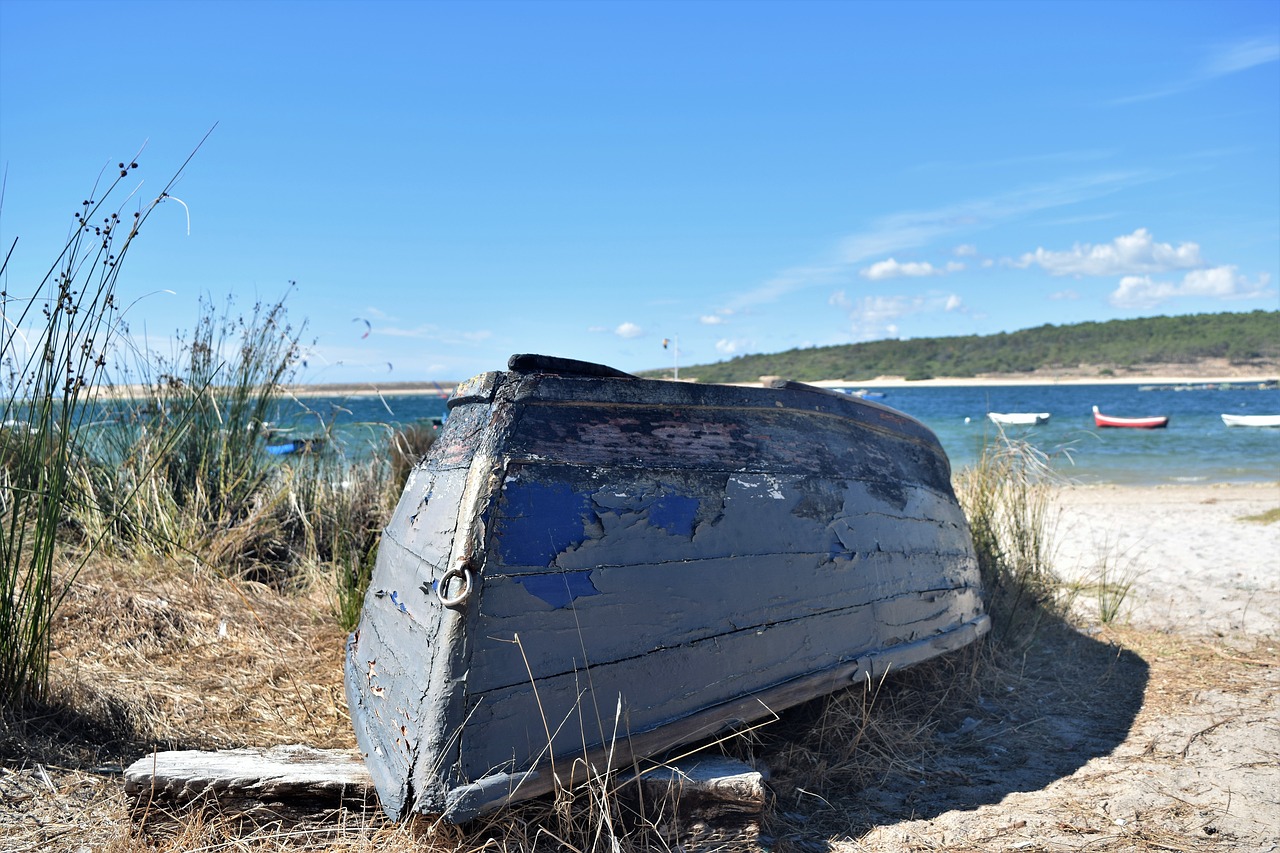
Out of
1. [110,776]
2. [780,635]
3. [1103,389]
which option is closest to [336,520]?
[110,776]

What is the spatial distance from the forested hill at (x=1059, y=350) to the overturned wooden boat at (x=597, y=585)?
70.9 metres

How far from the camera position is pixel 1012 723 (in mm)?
3686

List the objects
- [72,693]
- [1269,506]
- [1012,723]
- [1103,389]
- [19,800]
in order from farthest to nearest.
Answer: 1. [1103,389]
2. [1269,506]
3. [1012,723]
4. [72,693]
5. [19,800]

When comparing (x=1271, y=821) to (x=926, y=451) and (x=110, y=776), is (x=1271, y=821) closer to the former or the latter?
(x=926, y=451)

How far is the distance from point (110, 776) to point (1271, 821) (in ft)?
12.7

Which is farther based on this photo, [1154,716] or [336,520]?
[336,520]

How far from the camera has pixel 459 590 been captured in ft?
6.98

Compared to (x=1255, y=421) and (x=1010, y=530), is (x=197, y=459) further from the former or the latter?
(x=1255, y=421)

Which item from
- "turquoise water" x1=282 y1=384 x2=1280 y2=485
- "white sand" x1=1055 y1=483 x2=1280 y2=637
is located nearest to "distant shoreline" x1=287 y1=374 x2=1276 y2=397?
"turquoise water" x1=282 y1=384 x2=1280 y2=485

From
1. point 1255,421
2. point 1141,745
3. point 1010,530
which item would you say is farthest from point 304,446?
point 1255,421

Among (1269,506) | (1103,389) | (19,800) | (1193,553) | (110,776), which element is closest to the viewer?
(19,800)

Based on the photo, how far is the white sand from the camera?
553 centimetres

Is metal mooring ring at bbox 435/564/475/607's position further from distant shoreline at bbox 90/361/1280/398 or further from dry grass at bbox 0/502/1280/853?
distant shoreline at bbox 90/361/1280/398

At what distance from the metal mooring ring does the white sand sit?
16.2 ft
